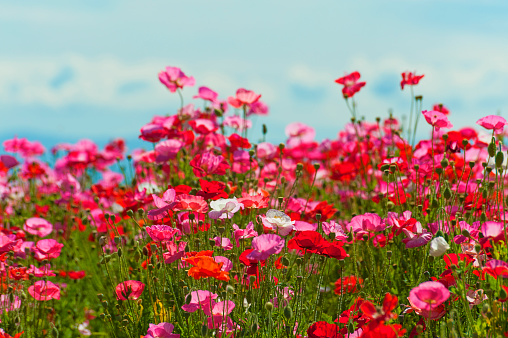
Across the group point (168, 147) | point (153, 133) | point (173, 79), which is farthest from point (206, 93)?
point (168, 147)

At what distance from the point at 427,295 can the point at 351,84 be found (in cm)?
245

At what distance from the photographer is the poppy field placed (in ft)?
6.77

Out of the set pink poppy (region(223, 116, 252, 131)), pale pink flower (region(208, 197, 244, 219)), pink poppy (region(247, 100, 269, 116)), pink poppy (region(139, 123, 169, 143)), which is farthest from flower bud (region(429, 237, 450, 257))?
pink poppy (region(247, 100, 269, 116))

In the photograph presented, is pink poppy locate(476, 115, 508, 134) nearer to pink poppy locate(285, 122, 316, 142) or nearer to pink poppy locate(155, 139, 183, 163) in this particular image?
pink poppy locate(155, 139, 183, 163)

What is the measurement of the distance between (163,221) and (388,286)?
3.99ft

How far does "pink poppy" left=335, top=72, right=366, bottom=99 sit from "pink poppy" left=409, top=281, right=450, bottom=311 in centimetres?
239

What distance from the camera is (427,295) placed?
1754 mm

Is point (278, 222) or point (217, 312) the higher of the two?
point (278, 222)

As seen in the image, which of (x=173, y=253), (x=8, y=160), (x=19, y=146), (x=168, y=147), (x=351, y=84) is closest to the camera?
(x=173, y=253)

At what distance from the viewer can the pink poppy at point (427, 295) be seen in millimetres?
1738

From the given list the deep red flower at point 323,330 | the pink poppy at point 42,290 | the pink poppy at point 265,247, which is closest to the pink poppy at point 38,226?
the pink poppy at point 42,290

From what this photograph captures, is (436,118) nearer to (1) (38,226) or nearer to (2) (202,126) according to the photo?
(2) (202,126)

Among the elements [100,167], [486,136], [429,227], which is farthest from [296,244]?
Answer: [100,167]

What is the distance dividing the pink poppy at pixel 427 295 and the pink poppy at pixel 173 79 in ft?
8.91
